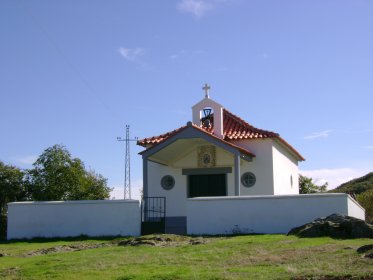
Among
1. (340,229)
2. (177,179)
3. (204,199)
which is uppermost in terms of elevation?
(177,179)

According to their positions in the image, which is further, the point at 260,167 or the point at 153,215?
the point at 260,167

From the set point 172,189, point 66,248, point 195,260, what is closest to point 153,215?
point 172,189

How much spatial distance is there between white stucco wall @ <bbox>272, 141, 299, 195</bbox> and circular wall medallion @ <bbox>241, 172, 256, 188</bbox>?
3.14 feet

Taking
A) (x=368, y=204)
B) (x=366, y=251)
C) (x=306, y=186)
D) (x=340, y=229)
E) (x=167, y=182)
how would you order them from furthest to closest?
(x=306, y=186)
(x=368, y=204)
(x=167, y=182)
(x=340, y=229)
(x=366, y=251)

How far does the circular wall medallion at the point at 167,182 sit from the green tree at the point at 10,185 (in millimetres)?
7159

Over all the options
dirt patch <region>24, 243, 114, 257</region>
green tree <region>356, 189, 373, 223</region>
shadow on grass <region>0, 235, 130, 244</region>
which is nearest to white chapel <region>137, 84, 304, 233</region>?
shadow on grass <region>0, 235, 130, 244</region>

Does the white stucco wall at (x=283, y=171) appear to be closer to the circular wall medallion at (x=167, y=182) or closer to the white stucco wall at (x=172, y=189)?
the white stucco wall at (x=172, y=189)

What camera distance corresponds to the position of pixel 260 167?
24.8 metres

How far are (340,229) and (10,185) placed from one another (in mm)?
16935

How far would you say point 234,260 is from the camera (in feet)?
40.2

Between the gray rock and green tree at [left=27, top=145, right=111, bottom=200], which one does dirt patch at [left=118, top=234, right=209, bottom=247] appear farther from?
green tree at [left=27, top=145, right=111, bottom=200]

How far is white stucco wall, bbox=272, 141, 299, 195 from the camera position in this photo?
83.4 ft

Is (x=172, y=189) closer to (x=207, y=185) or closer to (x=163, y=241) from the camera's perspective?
(x=207, y=185)

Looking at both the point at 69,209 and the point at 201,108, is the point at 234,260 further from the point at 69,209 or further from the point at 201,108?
the point at 201,108
